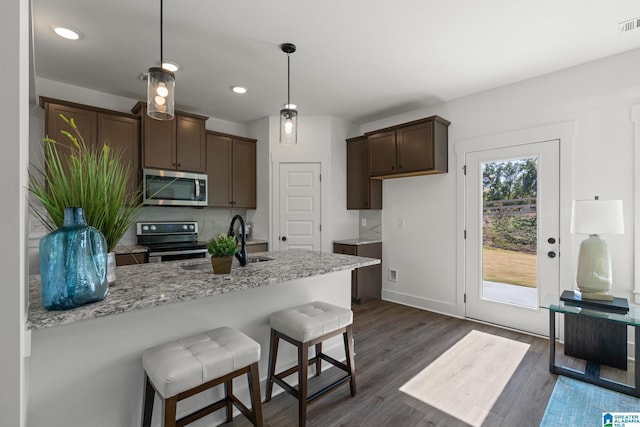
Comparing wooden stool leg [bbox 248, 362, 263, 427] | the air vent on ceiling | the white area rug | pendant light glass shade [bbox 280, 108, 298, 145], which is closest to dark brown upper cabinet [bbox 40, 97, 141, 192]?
pendant light glass shade [bbox 280, 108, 298, 145]

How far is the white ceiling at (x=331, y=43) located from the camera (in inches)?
85.8

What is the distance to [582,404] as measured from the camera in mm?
2072

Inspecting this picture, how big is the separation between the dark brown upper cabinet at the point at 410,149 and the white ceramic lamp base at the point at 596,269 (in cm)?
167

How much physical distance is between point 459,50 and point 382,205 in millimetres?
2315

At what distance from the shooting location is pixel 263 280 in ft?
5.52

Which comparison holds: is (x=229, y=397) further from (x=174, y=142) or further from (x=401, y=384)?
(x=174, y=142)

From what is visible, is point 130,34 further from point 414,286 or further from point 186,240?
point 414,286

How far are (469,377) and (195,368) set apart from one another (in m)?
2.08

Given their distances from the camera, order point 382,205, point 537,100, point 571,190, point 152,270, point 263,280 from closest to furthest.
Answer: point 263,280 → point 152,270 → point 571,190 → point 537,100 → point 382,205

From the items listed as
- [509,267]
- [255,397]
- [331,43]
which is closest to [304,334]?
[255,397]

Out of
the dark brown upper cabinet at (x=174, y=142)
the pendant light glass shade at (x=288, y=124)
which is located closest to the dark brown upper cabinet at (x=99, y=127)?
the dark brown upper cabinet at (x=174, y=142)

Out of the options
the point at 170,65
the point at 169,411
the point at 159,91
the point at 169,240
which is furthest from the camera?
the point at 169,240

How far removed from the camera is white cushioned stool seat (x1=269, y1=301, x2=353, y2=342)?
184cm

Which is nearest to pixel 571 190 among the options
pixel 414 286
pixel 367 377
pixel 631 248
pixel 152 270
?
pixel 631 248
